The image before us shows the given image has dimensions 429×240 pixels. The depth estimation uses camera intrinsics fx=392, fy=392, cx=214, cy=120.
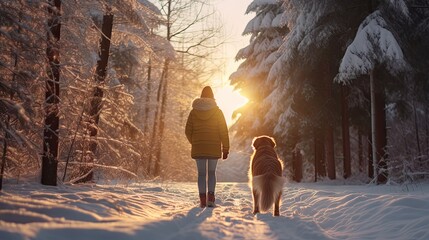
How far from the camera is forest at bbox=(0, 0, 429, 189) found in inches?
207

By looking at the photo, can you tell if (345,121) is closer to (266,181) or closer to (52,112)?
(266,181)

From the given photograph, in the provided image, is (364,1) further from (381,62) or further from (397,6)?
(381,62)

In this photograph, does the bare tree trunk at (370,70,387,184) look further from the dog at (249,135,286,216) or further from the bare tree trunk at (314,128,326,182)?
the dog at (249,135,286,216)

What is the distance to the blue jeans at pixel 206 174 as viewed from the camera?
267 inches

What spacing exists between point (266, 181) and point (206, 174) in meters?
1.23

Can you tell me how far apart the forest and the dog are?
2.41m

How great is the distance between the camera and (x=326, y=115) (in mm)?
15594

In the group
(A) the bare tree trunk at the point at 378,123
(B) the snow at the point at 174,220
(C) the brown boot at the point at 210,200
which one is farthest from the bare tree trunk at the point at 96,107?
(A) the bare tree trunk at the point at 378,123

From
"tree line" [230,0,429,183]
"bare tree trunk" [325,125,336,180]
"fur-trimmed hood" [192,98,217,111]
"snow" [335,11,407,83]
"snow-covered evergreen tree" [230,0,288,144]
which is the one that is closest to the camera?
"fur-trimmed hood" [192,98,217,111]

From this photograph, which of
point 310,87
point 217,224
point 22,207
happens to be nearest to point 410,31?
point 310,87

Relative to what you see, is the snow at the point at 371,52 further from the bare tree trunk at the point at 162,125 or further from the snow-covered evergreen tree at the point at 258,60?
the bare tree trunk at the point at 162,125

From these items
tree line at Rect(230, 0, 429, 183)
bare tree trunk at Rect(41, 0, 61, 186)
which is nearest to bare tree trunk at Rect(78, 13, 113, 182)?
bare tree trunk at Rect(41, 0, 61, 186)

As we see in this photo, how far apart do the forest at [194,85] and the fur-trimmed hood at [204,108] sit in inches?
Result: 67.6

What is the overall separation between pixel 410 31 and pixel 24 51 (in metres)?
11.1
